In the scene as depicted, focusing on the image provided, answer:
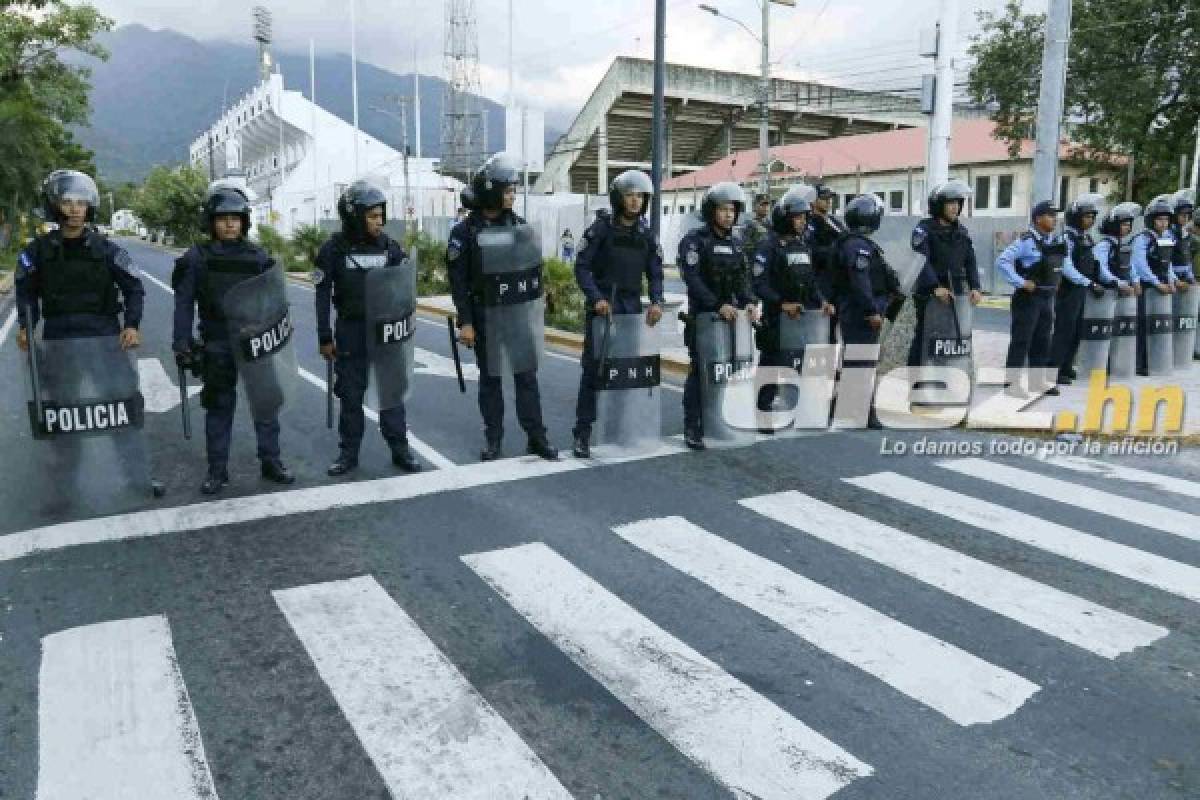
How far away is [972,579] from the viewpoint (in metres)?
5.01

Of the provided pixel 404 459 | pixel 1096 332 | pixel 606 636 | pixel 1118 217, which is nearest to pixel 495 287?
pixel 404 459

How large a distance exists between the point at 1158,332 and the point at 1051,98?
2.91m

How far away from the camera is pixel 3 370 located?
12289 mm

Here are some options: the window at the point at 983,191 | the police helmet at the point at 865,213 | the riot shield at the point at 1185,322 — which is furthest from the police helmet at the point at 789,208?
the window at the point at 983,191

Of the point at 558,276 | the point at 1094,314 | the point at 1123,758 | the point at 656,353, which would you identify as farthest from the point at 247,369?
the point at 558,276

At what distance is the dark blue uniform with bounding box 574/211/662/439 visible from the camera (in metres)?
7.33

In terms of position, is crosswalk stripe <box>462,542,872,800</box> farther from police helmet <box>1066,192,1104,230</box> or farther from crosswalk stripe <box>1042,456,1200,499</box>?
police helmet <box>1066,192,1104,230</box>

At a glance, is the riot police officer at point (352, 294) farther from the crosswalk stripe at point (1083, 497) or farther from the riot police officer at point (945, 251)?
the riot police officer at point (945, 251)

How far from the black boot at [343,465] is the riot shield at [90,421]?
1.19 m

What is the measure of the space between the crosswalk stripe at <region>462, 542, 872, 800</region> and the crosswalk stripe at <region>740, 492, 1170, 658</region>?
1.54 meters

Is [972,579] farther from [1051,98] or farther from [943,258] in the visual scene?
[1051,98]

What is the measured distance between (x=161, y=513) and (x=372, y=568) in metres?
1.79

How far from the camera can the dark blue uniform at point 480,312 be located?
281 inches

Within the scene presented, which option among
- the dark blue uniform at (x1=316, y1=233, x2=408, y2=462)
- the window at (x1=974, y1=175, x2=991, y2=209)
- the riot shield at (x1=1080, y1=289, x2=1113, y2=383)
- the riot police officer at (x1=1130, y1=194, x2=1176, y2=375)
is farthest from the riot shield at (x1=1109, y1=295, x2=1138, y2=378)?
the window at (x1=974, y1=175, x2=991, y2=209)
